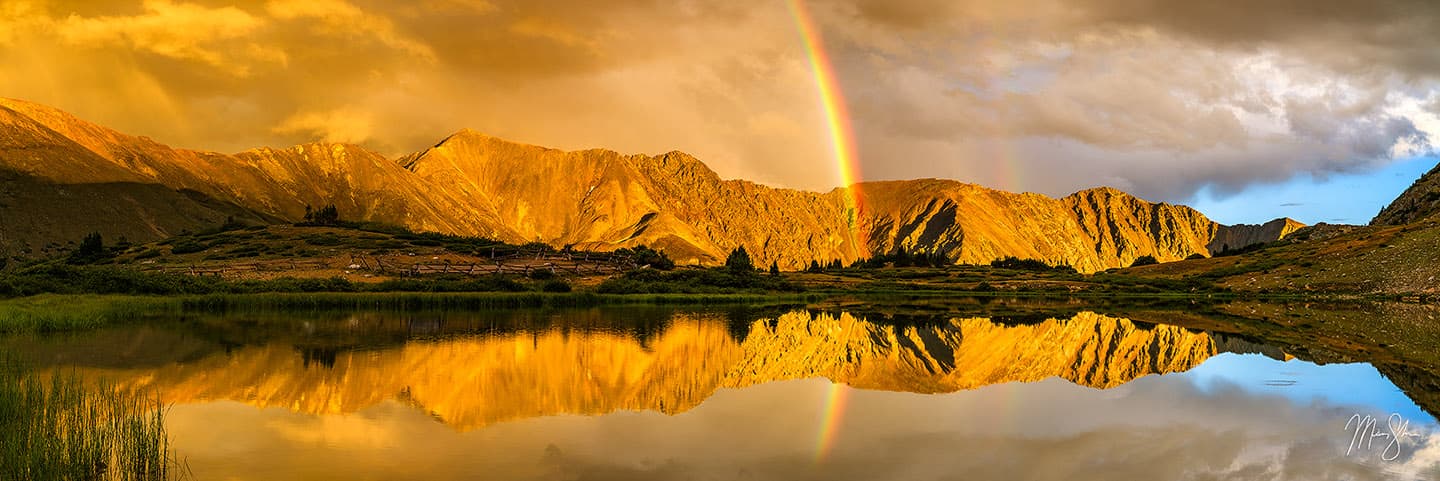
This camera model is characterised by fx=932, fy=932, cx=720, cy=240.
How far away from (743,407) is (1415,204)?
16856 centimetres

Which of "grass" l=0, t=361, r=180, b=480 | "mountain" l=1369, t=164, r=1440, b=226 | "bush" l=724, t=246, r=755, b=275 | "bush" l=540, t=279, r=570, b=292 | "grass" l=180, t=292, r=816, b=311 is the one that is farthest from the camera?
"mountain" l=1369, t=164, r=1440, b=226

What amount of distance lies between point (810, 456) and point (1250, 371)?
23964 mm

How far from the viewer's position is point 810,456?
19.0 meters

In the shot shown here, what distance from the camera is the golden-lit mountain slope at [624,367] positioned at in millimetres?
26516

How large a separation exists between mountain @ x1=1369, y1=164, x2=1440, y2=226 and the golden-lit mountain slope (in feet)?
396

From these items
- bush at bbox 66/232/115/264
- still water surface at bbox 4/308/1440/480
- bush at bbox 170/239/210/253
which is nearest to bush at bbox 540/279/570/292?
still water surface at bbox 4/308/1440/480

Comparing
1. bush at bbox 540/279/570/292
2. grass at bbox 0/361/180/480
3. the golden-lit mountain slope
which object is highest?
bush at bbox 540/279/570/292

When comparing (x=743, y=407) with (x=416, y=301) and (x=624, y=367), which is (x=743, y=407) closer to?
(x=624, y=367)

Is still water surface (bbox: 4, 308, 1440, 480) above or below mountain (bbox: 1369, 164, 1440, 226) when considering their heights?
below

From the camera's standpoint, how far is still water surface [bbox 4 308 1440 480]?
17875 mm

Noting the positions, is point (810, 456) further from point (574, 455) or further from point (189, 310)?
point (189, 310)

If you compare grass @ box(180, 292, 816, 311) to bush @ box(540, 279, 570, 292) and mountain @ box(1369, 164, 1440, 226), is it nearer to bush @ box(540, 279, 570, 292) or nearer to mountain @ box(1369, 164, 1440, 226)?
bush @ box(540, 279, 570, 292)

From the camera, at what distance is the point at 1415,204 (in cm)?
15138

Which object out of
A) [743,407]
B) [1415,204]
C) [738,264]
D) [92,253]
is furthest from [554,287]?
[1415,204]
